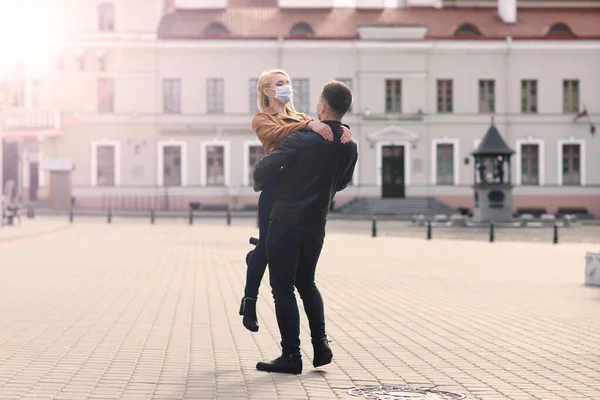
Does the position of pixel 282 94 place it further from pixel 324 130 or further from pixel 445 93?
pixel 445 93

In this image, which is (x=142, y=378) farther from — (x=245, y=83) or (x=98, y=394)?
(x=245, y=83)

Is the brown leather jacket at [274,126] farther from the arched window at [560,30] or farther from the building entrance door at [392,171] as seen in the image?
the arched window at [560,30]

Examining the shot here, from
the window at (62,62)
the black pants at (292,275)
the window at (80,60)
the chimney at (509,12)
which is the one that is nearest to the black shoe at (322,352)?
the black pants at (292,275)

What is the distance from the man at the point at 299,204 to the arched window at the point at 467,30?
4817 cm

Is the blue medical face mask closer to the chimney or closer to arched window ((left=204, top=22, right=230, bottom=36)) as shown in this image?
arched window ((left=204, top=22, right=230, bottom=36))

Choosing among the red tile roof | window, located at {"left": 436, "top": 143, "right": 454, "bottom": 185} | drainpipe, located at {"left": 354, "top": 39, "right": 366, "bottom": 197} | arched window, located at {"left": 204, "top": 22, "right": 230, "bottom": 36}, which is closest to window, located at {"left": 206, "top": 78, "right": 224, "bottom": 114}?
the red tile roof

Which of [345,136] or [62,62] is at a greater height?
[62,62]

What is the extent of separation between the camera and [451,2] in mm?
73938

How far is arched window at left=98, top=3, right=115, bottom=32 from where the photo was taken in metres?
53.4

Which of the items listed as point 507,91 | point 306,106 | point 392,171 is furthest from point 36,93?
point 507,91

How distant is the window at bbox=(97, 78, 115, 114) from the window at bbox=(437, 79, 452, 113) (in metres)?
17.1

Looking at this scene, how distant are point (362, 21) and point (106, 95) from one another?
14.3m

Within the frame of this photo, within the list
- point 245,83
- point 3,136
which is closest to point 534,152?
point 245,83

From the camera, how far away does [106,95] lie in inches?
2095
